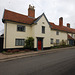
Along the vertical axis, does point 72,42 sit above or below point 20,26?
below

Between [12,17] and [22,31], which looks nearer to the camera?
[12,17]

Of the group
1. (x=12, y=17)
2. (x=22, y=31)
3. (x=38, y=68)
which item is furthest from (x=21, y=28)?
(x=38, y=68)

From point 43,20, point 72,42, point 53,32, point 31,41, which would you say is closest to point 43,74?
point 31,41

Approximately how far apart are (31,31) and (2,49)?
7.30 meters

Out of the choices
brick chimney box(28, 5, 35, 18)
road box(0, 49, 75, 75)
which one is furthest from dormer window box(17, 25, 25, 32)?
road box(0, 49, 75, 75)

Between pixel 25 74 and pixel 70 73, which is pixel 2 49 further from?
pixel 70 73

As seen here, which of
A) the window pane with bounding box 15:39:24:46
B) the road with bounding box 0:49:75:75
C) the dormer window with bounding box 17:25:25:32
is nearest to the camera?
the road with bounding box 0:49:75:75

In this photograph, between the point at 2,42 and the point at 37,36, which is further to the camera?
the point at 37,36

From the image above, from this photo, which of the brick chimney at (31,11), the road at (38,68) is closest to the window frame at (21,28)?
the brick chimney at (31,11)

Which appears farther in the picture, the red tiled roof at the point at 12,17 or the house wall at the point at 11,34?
the red tiled roof at the point at 12,17

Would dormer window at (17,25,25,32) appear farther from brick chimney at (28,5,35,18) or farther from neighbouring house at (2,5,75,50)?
brick chimney at (28,5,35,18)

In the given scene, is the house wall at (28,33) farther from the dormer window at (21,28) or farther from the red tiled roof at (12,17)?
the red tiled roof at (12,17)

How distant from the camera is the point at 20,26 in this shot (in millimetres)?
14227

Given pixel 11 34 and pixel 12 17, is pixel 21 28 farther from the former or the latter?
pixel 12 17
